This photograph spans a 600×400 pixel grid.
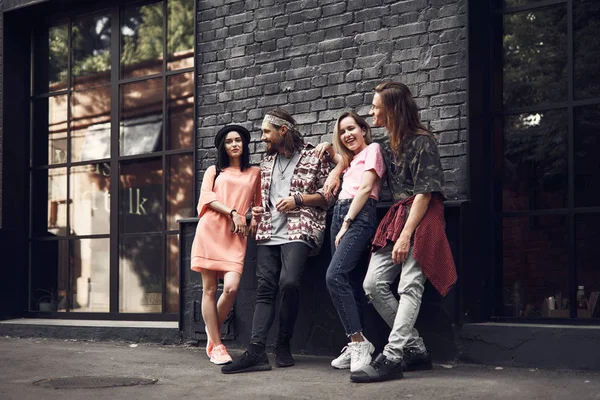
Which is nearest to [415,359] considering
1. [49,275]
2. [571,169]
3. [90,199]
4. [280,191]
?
[280,191]

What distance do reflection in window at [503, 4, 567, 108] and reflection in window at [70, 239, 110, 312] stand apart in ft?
15.4

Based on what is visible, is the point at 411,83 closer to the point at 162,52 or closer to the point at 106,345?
the point at 162,52

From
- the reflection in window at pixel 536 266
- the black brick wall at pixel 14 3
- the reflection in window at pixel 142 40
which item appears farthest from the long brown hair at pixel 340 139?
the black brick wall at pixel 14 3

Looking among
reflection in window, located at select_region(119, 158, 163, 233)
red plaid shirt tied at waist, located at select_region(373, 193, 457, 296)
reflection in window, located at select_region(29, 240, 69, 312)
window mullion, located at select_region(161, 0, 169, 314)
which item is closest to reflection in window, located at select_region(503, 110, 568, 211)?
red plaid shirt tied at waist, located at select_region(373, 193, 457, 296)

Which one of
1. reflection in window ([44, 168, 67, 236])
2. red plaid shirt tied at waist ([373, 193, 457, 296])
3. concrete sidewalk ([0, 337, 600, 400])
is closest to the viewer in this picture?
concrete sidewalk ([0, 337, 600, 400])

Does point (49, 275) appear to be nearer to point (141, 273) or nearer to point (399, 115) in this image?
point (141, 273)

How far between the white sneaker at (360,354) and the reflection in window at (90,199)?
417 cm

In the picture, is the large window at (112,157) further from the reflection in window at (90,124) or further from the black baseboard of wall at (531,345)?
the black baseboard of wall at (531,345)

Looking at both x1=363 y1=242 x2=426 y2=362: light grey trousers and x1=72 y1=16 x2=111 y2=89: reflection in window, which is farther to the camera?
x1=72 y1=16 x2=111 y2=89: reflection in window

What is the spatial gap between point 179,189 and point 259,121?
4.57 ft

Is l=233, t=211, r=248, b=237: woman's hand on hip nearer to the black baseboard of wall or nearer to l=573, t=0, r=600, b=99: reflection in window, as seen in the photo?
the black baseboard of wall

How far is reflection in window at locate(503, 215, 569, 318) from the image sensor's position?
6.80 m

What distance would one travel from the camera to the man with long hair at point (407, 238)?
632 centimetres

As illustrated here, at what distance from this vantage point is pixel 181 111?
935 cm
